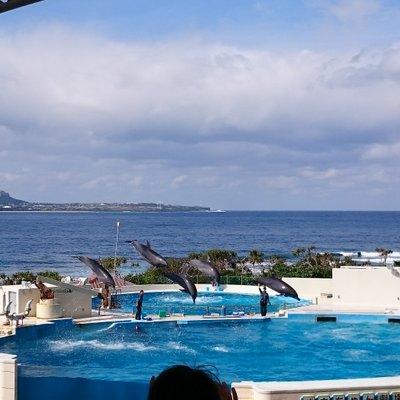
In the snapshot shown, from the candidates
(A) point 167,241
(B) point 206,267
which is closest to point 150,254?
(B) point 206,267

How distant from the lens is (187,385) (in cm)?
160

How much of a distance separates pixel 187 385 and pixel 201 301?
21.9m

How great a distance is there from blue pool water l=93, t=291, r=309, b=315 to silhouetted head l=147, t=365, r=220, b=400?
17950mm

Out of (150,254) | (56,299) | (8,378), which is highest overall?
(150,254)

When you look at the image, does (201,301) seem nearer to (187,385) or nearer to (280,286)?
(280,286)

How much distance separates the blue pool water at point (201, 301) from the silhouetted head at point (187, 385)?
18.0 m

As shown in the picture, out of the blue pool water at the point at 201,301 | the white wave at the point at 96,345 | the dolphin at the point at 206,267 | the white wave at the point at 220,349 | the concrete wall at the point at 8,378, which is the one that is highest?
the dolphin at the point at 206,267

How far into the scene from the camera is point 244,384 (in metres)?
6.75

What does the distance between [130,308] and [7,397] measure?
1385 centimetres

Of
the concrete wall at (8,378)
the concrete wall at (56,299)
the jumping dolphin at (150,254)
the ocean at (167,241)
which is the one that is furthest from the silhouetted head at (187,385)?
the ocean at (167,241)

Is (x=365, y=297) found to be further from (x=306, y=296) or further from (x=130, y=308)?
(x=130, y=308)

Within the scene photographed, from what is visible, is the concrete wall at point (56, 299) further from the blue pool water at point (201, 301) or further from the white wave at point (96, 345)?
the white wave at point (96, 345)

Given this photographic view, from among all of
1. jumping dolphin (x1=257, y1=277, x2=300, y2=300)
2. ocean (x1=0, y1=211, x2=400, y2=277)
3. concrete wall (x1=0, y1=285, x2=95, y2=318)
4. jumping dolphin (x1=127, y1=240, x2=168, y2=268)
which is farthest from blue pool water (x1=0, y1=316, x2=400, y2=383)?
ocean (x1=0, y1=211, x2=400, y2=277)

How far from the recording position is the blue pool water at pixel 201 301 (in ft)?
66.8
